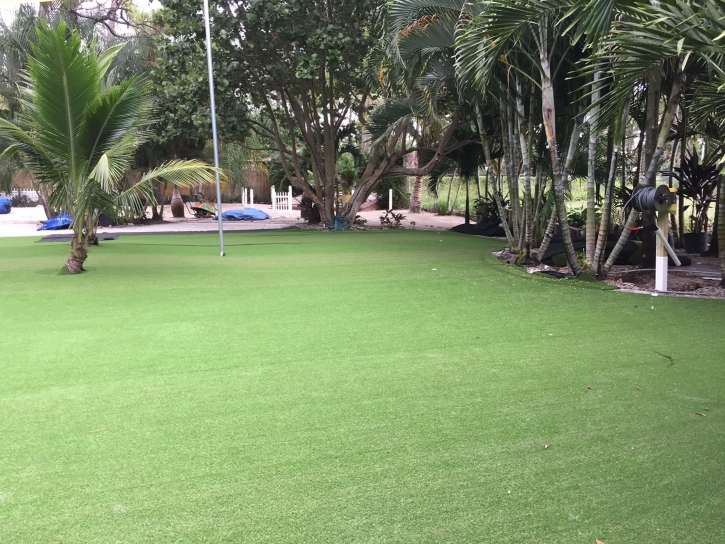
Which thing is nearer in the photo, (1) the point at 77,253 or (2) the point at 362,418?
(2) the point at 362,418

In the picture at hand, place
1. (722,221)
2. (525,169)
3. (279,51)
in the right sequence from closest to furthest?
(722,221) < (525,169) < (279,51)

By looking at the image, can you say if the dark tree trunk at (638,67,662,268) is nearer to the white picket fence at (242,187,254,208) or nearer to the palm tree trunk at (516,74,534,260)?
the palm tree trunk at (516,74,534,260)

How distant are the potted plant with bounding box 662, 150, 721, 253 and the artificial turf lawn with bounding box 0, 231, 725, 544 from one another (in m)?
4.55

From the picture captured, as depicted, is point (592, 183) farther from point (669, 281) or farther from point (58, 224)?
point (58, 224)

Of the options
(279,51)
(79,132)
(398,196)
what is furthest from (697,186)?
(398,196)

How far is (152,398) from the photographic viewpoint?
11.2ft

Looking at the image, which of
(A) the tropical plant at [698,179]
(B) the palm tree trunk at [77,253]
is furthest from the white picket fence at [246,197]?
(A) the tropical plant at [698,179]

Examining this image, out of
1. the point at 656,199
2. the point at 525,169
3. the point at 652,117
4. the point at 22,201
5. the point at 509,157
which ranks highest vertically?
the point at 652,117

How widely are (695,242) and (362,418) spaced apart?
8.81 m

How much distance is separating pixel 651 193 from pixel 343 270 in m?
3.76

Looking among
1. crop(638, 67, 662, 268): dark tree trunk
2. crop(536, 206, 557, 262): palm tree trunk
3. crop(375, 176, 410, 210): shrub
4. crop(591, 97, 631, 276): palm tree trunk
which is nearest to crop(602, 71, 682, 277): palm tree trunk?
crop(638, 67, 662, 268): dark tree trunk

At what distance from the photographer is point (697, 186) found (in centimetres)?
954

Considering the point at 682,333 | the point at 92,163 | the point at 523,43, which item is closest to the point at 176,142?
the point at 92,163

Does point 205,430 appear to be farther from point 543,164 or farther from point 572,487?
point 543,164
